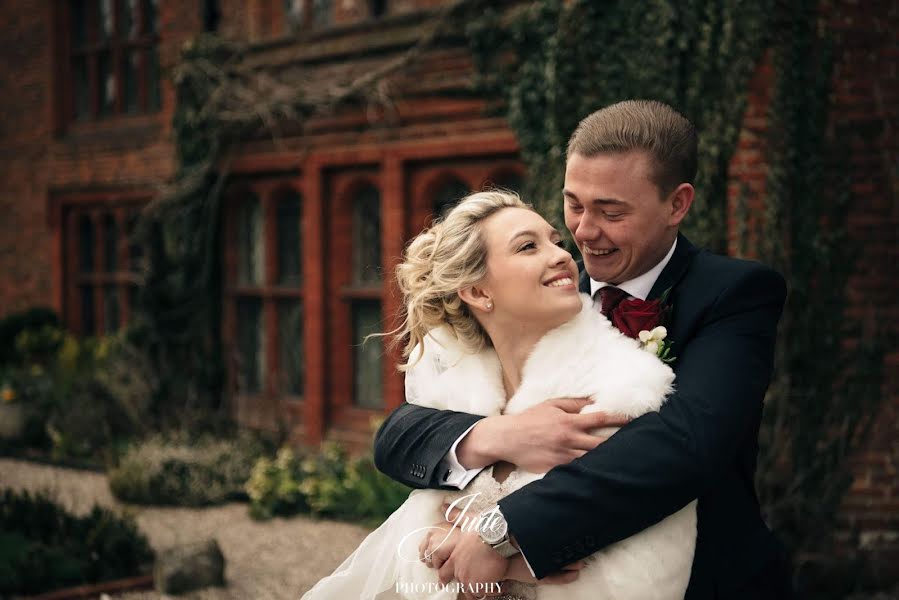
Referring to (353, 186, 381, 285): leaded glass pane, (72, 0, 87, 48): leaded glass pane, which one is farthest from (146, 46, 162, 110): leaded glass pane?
(353, 186, 381, 285): leaded glass pane

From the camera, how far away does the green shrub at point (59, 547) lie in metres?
5.14

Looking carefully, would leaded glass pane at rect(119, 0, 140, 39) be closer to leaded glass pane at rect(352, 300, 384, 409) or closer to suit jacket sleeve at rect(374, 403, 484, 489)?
leaded glass pane at rect(352, 300, 384, 409)

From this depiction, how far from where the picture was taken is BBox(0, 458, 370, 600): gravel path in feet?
17.6

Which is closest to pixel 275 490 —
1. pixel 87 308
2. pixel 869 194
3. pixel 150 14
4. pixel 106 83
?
pixel 869 194

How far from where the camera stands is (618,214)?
226cm

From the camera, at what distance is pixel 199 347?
9.17 m

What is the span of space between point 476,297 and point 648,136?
0.56 metres

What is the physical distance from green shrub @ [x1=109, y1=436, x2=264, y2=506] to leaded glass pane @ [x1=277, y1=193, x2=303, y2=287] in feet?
6.00

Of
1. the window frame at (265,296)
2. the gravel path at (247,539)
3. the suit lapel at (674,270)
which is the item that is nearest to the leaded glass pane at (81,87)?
the window frame at (265,296)

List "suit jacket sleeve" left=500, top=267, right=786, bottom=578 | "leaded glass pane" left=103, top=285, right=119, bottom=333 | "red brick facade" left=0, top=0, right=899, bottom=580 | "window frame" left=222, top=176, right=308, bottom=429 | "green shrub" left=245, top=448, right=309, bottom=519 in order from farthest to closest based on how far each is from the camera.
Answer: "leaded glass pane" left=103, top=285, right=119, bottom=333
"window frame" left=222, top=176, right=308, bottom=429
"green shrub" left=245, top=448, right=309, bottom=519
"red brick facade" left=0, top=0, right=899, bottom=580
"suit jacket sleeve" left=500, top=267, right=786, bottom=578

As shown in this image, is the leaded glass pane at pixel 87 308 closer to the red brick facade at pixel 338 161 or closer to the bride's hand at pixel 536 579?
the red brick facade at pixel 338 161

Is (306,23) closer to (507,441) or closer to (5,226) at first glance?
(5,226)

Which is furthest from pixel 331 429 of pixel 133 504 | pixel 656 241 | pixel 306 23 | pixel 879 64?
pixel 656 241

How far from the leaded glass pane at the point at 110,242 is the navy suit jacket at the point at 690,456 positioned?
9.92 m
